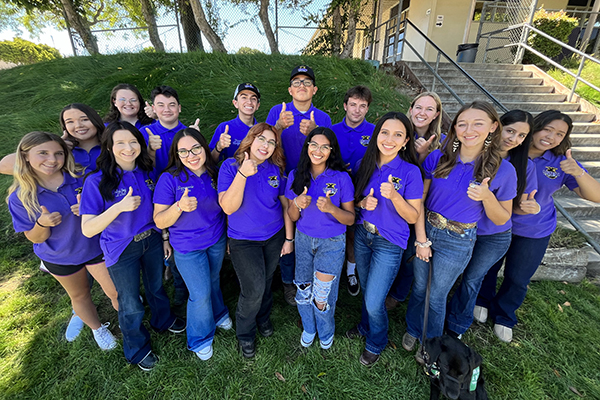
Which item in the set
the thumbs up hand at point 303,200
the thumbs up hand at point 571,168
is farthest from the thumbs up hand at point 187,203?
the thumbs up hand at point 571,168

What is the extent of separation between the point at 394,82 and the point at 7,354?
8427mm

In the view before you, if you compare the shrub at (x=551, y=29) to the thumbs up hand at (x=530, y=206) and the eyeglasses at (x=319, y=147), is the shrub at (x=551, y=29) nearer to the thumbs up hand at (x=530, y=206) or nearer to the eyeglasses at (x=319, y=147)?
the thumbs up hand at (x=530, y=206)

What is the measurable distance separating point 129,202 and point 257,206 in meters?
0.92

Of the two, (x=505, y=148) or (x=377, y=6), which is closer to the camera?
(x=505, y=148)

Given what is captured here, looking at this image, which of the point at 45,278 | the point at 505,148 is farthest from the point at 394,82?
the point at 45,278

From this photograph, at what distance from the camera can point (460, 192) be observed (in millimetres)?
1966

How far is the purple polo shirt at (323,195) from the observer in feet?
6.98

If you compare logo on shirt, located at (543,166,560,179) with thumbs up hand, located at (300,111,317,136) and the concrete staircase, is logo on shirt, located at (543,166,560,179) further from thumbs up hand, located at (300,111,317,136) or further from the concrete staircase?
the concrete staircase

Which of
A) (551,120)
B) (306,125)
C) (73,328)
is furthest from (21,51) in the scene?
(551,120)

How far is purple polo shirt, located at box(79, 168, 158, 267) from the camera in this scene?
193cm

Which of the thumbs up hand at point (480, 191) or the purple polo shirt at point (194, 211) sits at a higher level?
the thumbs up hand at point (480, 191)

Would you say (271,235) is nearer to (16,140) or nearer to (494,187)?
(494,187)

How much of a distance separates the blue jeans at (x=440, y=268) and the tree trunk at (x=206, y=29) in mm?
7281

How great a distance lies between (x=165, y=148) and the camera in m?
2.56
